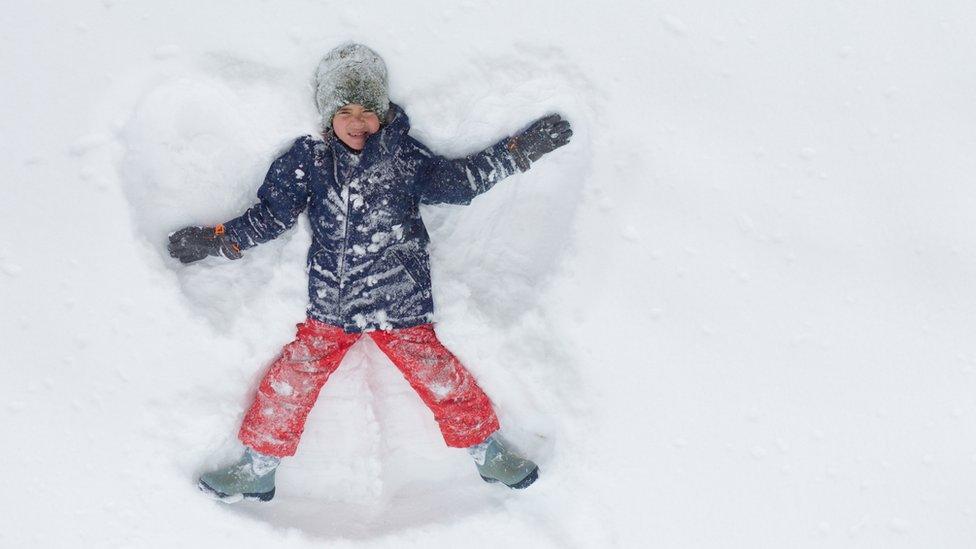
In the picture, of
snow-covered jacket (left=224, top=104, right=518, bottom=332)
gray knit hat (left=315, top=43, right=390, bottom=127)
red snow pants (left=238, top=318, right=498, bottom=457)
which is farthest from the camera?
red snow pants (left=238, top=318, right=498, bottom=457)

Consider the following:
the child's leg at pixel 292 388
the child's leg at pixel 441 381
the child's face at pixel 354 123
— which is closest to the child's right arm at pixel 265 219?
the child's face at pixel 354 123

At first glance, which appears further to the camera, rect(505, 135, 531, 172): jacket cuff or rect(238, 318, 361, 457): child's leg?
rect(238, 318, 361, 457): child's leg

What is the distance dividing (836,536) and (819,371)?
563 mm

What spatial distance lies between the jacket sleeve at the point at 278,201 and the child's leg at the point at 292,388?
325 millimetres

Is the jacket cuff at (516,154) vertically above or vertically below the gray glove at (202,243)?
above

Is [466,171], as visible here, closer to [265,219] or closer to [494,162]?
[494,162]

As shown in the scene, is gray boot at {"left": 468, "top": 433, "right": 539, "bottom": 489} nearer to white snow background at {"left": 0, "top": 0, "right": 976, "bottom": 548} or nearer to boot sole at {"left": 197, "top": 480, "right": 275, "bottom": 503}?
white snow background at {"left": 0, "top": 0, "right": 976, "bottom": 548}

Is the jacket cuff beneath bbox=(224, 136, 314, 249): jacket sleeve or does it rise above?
above

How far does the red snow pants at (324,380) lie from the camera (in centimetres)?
213

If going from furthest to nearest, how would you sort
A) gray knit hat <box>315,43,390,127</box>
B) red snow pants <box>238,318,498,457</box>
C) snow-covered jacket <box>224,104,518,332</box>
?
red snow pants <box>238,318,498,457</box> → snow-covered jacket <box>224,104,518,332</box> → gray knit hat <box>315,43,390,127</box>

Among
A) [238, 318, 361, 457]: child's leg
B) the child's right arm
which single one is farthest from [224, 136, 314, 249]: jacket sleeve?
[238, 318, 361, 457]: child's leg

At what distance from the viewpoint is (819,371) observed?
211 centimetres

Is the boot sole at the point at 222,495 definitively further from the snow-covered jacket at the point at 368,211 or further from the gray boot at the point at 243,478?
the snow-covered jacket at the point at 368,211

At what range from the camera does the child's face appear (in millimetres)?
1863
